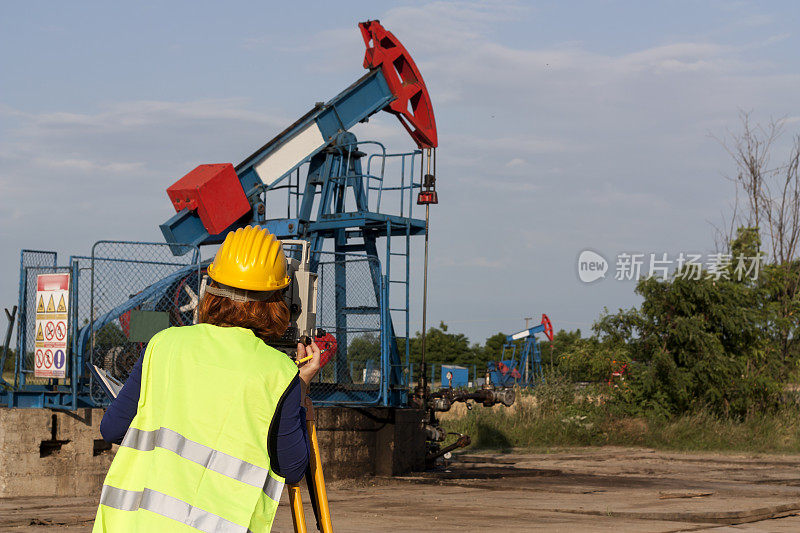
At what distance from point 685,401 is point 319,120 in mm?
11537

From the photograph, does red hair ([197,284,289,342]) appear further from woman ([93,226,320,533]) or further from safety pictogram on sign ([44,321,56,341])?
safety pictogram on sign ([44,321,56,341])

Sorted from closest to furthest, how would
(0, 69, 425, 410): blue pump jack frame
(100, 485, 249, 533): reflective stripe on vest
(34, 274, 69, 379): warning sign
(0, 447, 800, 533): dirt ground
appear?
(100, 485, 249, 533): reflective stripe on vest → (0, 447, 800, 533): dirt ground → (34, 274, 69, 379): warning sign → (0, 69, 425, 410): blue pump jack frame

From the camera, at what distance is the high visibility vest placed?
2.56 m

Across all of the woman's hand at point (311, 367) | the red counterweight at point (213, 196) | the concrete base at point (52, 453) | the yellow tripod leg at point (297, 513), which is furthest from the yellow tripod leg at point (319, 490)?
the red counterweight at point (213, 196)

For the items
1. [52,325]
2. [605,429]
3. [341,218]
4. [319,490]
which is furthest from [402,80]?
[319,490]

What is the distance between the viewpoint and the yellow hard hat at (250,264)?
2.89 m

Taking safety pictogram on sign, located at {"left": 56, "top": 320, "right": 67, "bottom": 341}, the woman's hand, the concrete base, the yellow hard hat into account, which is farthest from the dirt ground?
the yellow hard hat

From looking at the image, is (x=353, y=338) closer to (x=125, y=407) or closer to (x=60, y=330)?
(x=60, y=330)

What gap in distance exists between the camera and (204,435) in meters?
2.60

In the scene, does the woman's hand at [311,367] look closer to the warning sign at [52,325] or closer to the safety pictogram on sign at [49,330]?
the warning sign at [52,325]

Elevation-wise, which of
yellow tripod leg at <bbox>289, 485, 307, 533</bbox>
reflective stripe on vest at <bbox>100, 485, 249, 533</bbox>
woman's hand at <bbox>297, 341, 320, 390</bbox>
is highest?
woman's hand at <bbox>297, 341, 320, 390</bbox>

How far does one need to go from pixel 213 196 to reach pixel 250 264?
12550 mm

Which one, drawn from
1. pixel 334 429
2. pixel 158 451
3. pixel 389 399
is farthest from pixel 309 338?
pixel 389 399

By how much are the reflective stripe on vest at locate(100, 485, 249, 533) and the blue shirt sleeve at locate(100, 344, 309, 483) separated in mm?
213
